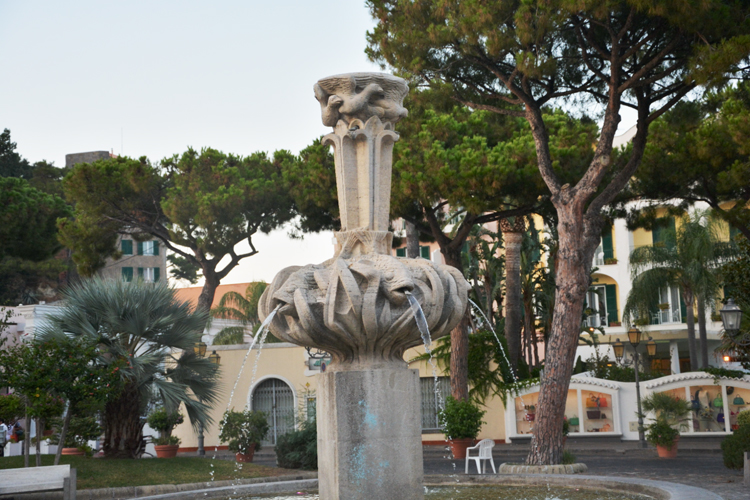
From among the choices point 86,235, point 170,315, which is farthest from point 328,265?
point 86,235

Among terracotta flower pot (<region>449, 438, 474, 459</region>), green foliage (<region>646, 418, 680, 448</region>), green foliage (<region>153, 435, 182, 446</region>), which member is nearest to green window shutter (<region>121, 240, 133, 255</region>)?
green foliage (<region>153, 435, 182, 446</region>)

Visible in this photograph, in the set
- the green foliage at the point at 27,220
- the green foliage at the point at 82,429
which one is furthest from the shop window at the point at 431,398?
the green foliage at the point at 27,220

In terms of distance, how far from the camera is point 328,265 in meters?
6.25

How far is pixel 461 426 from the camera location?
56.9 feet

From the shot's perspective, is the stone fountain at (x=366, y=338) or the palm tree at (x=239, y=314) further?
the palm tree at (x=239, y=314)

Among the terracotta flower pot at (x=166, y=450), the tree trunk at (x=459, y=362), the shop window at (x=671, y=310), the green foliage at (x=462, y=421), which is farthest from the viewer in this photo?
the shop window at (x=671, y=310)

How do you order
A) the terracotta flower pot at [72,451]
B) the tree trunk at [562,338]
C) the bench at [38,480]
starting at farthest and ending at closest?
the terracotta flower pot at [72,451] < the tree trunk at [562,338] < the bench at [38,480]

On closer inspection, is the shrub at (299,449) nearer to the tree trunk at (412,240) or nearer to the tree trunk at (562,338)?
the tree trunk at (562,338)

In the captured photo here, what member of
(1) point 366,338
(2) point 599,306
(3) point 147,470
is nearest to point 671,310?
(2) point 599,306

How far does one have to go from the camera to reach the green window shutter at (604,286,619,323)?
3475cm

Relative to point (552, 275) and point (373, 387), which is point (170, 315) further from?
point (552, 275)

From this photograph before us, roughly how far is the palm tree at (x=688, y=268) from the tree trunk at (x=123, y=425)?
1792 centimetres

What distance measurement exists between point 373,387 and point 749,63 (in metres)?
9.65

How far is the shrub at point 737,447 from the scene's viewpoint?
1111 centimetres
